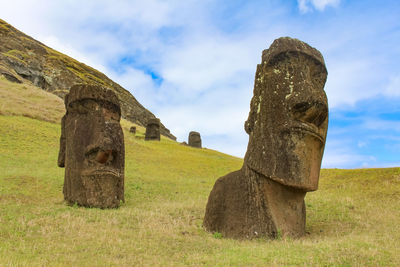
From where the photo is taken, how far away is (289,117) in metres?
7.75

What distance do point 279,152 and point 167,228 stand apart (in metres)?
3.33

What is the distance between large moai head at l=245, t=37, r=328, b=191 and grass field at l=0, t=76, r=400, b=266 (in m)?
1.58

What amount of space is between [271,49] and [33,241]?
697 cm

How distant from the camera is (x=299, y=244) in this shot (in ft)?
21.2

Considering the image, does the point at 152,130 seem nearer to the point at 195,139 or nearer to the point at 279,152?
the point at 195,139

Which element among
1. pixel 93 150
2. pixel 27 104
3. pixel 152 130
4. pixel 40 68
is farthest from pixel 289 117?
pixel 40 68

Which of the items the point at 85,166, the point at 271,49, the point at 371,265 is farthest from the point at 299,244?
the point at 85,166

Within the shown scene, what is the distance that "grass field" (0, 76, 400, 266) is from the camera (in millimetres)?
5348

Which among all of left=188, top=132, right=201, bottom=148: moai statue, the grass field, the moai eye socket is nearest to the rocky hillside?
left=188, top=132, right=201, bottom=148: moai statue

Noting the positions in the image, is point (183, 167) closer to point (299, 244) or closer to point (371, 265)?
point (299, 244)

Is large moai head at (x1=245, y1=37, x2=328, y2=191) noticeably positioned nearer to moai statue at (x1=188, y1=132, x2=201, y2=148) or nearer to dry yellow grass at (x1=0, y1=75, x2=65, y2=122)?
dry yellow grass at (x1=0, y1=75, x2=65, y2=122)

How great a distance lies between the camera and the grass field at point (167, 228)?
5348mm

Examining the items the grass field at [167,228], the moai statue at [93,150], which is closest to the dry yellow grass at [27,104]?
the grass field at [167,228]

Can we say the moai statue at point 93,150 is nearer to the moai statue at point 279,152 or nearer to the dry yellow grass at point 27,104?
the moai statue at point 279,152
